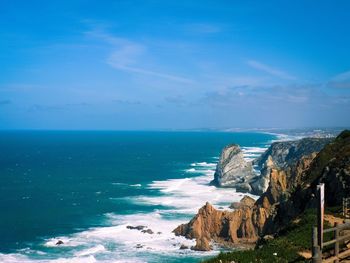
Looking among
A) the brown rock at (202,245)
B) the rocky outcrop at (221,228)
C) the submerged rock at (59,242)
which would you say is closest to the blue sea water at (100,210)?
the submerged rock at (59,242)

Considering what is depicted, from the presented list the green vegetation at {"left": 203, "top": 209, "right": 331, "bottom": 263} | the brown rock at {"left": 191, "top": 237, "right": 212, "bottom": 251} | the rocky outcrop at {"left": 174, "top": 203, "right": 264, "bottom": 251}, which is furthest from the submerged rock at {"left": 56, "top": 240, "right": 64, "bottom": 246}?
the green vegetation at {"left": 203, "top": 209, "right": 331, "bottom": 263}

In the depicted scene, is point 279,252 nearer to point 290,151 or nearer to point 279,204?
point 279,204

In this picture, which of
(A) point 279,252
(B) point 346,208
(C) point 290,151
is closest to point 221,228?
(B) point 346,208

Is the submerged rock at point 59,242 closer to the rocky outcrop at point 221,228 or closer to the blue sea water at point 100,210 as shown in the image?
the blue sea water at point 100,210

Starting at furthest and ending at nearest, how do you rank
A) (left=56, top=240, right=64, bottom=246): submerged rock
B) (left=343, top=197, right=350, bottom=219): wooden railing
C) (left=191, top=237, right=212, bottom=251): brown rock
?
(left=56, top=240, right=64, bottom=246): submerged rock → (left=191, top=237, right=212, bottom=251): brown rock → (left=343, top=197, right=350, bottom=219): wooden railing

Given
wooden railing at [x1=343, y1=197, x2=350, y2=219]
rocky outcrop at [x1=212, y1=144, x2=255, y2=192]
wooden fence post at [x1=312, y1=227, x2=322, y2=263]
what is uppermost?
wooden fence post at [x1=312, y1=227, x2=322, y2=263]

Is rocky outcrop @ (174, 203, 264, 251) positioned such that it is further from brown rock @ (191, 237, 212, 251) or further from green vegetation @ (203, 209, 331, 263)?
green vegetation @ (203, 209, 331, 263)

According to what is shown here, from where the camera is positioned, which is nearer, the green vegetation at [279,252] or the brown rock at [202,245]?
the green vegetation at [279,252]
